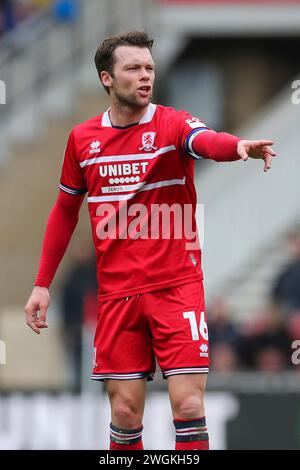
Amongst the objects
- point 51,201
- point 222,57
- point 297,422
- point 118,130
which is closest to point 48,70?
point 51,201

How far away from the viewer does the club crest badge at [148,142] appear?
7.41 m

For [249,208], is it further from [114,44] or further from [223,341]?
[114,44]

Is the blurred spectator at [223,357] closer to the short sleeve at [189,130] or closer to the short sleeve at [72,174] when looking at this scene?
the short sleeve at [72,174]

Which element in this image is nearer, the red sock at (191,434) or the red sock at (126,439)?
the red sock at (191,434)

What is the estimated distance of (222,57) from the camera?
19641mm

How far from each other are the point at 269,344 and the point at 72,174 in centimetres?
616

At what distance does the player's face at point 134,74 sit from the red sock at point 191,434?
179 centimetres

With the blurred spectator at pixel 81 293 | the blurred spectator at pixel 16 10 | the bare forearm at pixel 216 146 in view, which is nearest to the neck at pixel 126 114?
the bare forearm at pixel 216 146

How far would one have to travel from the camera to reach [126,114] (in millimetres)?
7508

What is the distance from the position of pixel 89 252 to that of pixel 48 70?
12.3ft

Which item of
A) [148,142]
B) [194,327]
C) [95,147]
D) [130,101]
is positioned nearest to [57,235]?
[95,147]

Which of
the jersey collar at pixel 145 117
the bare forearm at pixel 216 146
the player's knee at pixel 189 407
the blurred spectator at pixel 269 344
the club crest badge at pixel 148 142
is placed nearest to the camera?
the bare forearm at pixel 216 146

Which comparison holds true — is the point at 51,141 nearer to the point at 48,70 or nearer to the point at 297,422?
the point at 48,70

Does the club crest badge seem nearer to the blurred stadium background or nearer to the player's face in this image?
the player's face
